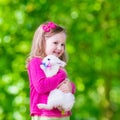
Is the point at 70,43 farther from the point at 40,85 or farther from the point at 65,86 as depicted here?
the point at 40,85

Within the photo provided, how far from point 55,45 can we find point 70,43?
5.99 meters

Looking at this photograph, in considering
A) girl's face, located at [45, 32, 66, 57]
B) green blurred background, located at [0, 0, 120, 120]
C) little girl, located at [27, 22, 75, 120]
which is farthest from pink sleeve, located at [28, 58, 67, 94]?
green blurred background, located at [0, 0, 120, 120]

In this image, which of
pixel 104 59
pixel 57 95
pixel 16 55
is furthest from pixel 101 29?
pixel 57 95

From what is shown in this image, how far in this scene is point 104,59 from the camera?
10117mm

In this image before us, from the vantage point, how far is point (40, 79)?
3934mm

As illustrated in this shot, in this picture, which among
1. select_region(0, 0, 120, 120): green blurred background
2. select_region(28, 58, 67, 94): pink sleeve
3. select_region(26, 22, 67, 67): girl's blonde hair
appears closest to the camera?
select_region(28, 58, 67, 94): pink sleeve

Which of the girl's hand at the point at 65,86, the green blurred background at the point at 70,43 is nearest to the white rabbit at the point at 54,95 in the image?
the girl's hand at the point at 65,86

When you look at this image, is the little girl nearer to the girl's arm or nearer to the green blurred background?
the girl's arm

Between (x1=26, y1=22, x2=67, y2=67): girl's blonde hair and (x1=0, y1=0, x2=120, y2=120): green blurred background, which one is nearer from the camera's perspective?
(x1=26, y1=22, x2=67, y2=67): girl's blonde hair

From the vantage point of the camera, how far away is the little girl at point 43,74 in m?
3.95

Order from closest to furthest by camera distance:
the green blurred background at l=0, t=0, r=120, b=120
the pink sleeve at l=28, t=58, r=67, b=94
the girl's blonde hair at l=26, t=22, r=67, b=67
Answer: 1. the pink sleeve at l=28, t=58, r=67, b=94
2. the girl's blonde hair at l=26, t=22, r=67, b=67
3. the green blurred background at l=0, t=0, r=120, b=120

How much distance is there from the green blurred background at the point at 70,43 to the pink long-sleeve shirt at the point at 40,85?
5441mm

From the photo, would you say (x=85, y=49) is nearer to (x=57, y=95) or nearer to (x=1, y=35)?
(x=1, y=35)

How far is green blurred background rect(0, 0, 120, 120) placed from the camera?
9.69 m
